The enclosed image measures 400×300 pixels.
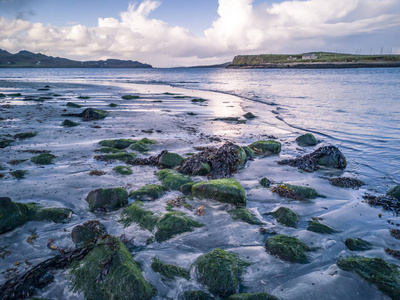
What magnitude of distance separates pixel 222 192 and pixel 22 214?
4.16 metres

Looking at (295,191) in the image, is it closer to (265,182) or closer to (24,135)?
(265,182)

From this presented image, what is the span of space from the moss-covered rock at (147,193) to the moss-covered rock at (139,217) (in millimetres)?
546

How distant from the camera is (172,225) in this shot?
4840mm

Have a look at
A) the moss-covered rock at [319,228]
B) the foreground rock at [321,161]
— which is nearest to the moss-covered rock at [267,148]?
the foreground rock at [321,161]

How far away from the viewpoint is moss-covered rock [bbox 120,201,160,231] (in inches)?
195

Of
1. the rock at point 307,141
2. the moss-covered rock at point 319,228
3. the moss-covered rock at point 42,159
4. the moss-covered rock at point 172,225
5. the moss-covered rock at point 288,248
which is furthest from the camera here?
the rock at point 307,141

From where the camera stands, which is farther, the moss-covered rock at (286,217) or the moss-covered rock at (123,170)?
the moss-covered rock at (123,170)

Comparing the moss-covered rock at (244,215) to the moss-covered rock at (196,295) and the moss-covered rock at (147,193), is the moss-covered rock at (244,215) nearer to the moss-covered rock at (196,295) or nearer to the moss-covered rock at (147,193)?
the moss-covered rock at (147,193)

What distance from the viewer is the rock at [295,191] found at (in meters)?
6.24

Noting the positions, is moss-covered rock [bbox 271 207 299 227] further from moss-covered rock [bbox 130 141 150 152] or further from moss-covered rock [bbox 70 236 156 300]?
moss-covered rock [bbox 130 141 150 152]

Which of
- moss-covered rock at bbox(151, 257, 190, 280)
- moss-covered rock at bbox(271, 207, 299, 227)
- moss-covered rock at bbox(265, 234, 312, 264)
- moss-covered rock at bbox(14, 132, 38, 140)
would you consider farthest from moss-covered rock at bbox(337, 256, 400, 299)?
moss-covered rock at bbox(14, 132, 38, 140)

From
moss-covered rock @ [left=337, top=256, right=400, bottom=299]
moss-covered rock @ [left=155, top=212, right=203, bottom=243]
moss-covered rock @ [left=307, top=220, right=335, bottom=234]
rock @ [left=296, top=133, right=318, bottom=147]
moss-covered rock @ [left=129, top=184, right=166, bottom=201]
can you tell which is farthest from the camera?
rock @ [left=296, top=133, right=318, bottom=147]

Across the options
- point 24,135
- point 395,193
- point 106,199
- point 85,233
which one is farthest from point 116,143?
point 395,193

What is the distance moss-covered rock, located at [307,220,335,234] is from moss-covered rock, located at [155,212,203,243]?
88.2 inches
